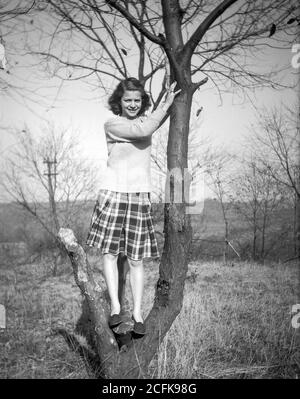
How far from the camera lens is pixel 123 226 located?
7.31 feet

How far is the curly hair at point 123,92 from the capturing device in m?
2.30

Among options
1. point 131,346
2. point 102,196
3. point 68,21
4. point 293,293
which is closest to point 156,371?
point 131,346

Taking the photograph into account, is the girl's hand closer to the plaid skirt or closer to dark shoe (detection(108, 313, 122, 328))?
the plaid skirt

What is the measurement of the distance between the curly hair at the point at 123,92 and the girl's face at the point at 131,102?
0.04 metres

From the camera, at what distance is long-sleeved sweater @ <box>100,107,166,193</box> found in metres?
2.20

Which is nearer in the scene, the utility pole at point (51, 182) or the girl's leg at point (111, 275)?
the girl's leg at point (111, 275)

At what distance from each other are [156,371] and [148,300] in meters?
1.99

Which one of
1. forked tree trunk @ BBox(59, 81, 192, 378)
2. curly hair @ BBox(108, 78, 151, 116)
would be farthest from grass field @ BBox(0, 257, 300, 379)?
curly hair @ BBox(108, 78, 151, 116)

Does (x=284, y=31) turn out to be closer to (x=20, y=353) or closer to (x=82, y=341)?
(x=82, y=341)

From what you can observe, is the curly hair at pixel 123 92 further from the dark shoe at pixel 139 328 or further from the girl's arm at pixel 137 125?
the dark shoe at pixel 139 328

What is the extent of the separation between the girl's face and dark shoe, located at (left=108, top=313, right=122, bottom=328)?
1.54 metres

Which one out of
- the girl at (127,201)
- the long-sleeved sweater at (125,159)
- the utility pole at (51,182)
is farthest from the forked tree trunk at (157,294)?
the utility pole at (51,182)

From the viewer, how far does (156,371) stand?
2240 mm

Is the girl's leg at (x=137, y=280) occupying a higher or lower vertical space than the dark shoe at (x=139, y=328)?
higher
